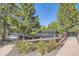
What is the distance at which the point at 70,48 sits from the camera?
8.16 feet

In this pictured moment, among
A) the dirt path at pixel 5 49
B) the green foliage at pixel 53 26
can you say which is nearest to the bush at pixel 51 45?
the green foliage at pixel 53 26

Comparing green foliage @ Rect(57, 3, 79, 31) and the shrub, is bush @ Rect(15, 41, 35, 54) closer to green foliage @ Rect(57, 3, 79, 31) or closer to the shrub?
the shrub

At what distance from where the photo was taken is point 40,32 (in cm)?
249

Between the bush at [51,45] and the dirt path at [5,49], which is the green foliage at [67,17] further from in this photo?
the dirt path at [5,49]

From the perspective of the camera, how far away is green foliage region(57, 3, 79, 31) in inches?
97.6

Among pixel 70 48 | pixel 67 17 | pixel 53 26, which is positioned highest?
pixel 67 17

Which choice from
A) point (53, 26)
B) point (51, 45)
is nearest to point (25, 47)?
point (51, 45)

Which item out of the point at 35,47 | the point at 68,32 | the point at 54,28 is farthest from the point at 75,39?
the point at 35,47

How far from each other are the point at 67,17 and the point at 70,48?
0.36 metres

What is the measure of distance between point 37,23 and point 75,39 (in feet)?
1.57

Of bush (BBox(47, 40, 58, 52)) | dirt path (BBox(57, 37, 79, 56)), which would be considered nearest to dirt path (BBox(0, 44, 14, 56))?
bush (BBox(47, 40, 58, 52))

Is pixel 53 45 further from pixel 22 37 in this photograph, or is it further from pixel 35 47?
pixel 22 37

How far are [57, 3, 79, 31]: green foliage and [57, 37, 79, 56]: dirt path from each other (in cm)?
15

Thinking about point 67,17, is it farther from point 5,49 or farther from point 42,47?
point 5,49
